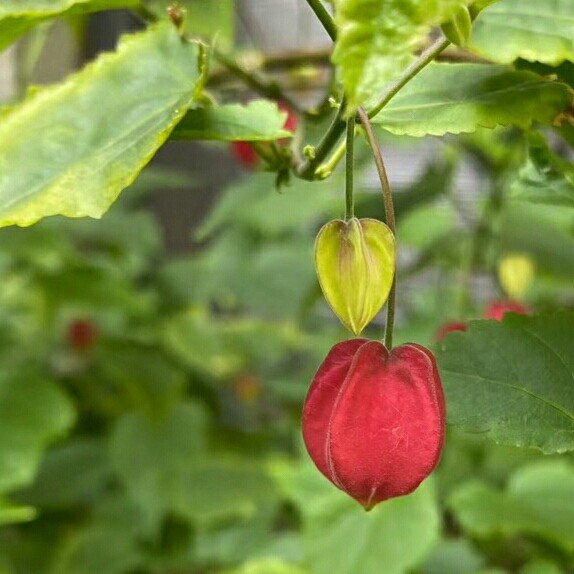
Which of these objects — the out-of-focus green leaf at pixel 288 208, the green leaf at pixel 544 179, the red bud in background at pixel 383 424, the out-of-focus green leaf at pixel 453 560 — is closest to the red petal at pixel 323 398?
the red bud in background at pixel 383 424

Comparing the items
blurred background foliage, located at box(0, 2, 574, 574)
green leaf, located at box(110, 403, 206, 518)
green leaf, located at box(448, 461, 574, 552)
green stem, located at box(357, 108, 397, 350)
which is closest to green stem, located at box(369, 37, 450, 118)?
green stem, located at box(357, 108, 397, 350)

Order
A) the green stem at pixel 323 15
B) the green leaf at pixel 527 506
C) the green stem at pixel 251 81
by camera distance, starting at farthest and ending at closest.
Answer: the green leaf at pixel 527 506 < the green stem at pixel 251 81 < the green stem at pixel 323 15

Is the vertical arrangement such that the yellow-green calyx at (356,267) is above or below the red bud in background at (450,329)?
above

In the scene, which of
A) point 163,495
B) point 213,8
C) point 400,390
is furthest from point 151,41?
point 163,495

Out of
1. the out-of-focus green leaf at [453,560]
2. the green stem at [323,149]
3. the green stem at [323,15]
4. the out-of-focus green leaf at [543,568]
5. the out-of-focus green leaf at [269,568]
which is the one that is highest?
the green stem at [323,15]

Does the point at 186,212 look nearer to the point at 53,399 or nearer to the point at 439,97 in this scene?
the point at 53,399

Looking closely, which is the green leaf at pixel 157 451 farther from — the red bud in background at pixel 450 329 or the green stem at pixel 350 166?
the green stem at pixel 350 166

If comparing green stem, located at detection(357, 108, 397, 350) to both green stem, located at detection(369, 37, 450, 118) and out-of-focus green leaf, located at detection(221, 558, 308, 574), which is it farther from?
out-of-focus green leaf, located at detection(221, 558, 308, 574)

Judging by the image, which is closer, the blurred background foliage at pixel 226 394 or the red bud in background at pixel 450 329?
the red bud in background at pixel 450 329
